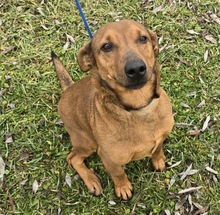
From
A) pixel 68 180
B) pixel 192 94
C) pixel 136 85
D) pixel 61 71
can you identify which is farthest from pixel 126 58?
pixel 192 94

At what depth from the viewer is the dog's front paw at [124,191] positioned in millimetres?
4867

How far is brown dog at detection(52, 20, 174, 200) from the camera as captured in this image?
346cm

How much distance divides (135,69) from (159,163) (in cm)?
207

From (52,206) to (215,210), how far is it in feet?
6.65

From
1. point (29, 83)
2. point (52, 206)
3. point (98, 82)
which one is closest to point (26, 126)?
point (29, 83)

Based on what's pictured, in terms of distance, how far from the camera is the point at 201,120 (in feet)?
17.7

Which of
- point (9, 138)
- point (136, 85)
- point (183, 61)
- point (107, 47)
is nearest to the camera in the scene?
point (136, 85)

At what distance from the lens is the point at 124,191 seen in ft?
16.0

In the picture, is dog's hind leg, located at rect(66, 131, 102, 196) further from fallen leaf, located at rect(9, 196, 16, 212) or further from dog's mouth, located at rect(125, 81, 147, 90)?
dog's mouth, located at rect(125, 81, 147, 90)

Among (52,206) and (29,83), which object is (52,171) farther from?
(29,83)

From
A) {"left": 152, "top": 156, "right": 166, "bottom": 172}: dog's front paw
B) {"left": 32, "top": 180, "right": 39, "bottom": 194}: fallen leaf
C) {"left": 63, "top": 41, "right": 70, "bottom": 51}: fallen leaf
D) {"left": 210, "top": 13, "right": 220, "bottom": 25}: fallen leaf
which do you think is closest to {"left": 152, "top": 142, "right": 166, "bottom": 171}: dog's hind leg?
{"left": 152, "top": 156, "right": 166, "bottom": 172}: dog's front paw

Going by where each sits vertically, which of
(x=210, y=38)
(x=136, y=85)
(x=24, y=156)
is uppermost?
(x=136, y=85)

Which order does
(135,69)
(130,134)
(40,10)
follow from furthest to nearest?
(40,10), (130,134), (135,69)

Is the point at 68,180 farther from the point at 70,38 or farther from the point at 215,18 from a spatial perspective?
the point at 215,18
